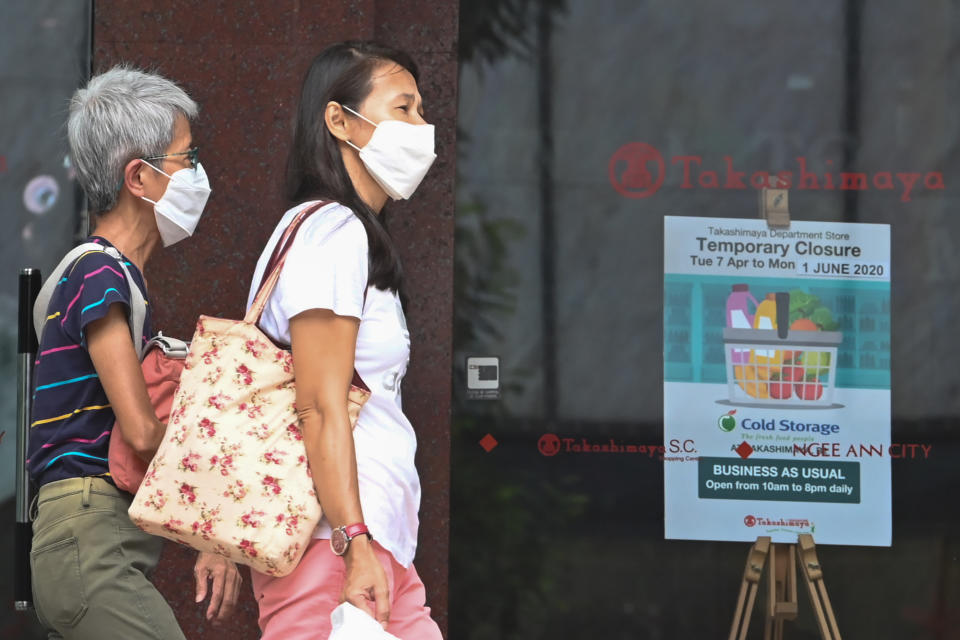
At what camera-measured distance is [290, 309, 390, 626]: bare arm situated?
2285 millimetres

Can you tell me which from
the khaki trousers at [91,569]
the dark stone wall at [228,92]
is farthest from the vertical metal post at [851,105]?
the khaki trousers at [91,569]

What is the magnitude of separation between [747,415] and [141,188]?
277 centimetres

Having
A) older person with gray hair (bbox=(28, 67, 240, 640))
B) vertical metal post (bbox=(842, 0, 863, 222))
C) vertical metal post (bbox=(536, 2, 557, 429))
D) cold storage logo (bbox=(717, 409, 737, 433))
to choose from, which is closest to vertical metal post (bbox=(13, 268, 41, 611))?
older person with gray hair (bbox=(28, 67, 240, 640))

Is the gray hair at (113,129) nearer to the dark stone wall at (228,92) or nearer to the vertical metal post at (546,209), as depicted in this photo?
the dark stone wall at (228,92)

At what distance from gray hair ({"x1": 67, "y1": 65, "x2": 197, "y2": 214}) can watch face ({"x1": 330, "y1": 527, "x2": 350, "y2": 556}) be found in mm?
1104

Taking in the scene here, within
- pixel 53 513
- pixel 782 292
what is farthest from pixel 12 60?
pixel 782 292

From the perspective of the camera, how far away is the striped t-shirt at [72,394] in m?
2.65

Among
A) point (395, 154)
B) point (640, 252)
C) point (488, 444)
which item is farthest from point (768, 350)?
point (395, 154)

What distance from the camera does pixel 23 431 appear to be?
3.53 metres

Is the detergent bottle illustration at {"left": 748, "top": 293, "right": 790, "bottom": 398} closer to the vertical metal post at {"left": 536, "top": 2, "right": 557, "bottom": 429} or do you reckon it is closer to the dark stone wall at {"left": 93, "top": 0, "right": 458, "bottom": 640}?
the vertical metal post at {"left": 536, "top": 2, "right": 557, "bottom": 429}

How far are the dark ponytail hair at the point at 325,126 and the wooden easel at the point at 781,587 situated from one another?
104 inches

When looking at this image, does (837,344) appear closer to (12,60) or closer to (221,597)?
(221,597)

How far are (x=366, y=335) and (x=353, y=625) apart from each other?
1.99 feet

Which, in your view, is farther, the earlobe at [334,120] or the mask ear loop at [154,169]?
the mask ear loop at [154,169]
